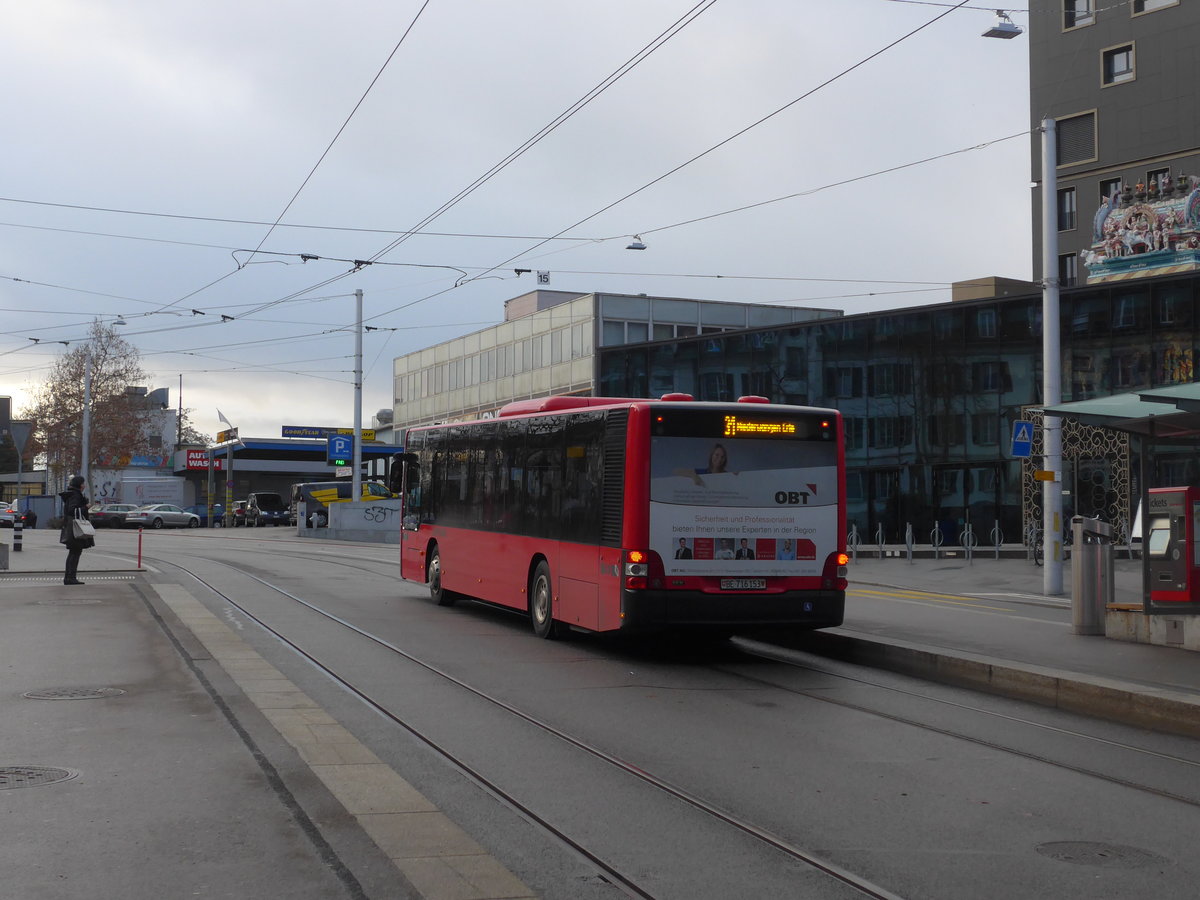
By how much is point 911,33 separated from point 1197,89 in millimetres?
44624

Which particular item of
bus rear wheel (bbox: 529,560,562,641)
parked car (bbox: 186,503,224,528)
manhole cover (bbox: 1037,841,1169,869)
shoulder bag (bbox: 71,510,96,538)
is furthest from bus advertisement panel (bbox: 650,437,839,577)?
parked car (bbox: 186,503,224,528)

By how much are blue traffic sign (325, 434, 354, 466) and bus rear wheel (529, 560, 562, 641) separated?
132ft

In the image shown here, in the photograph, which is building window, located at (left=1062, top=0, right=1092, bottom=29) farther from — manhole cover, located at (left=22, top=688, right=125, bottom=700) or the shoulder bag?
manhole cover, located at (left=22, top=688, right=125, bottom=700)

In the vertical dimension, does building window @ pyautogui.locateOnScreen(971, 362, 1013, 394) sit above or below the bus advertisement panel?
above

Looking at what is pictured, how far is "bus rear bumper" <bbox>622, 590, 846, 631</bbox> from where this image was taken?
42.7 ft

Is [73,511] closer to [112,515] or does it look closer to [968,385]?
[968,385]

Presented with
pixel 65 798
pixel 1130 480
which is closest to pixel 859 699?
pixel 65 798

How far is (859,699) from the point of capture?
11078 mm

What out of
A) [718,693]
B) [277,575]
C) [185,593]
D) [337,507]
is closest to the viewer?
[718,693]

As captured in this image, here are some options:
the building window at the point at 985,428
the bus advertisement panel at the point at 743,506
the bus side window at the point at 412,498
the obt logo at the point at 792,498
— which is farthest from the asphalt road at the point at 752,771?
the building window at the point at 985,428

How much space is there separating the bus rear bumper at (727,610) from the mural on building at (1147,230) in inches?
1738

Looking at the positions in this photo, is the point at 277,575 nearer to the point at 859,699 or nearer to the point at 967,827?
the point at 859,699

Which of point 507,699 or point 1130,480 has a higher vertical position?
point 1130,480

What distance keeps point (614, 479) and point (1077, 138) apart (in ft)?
181
